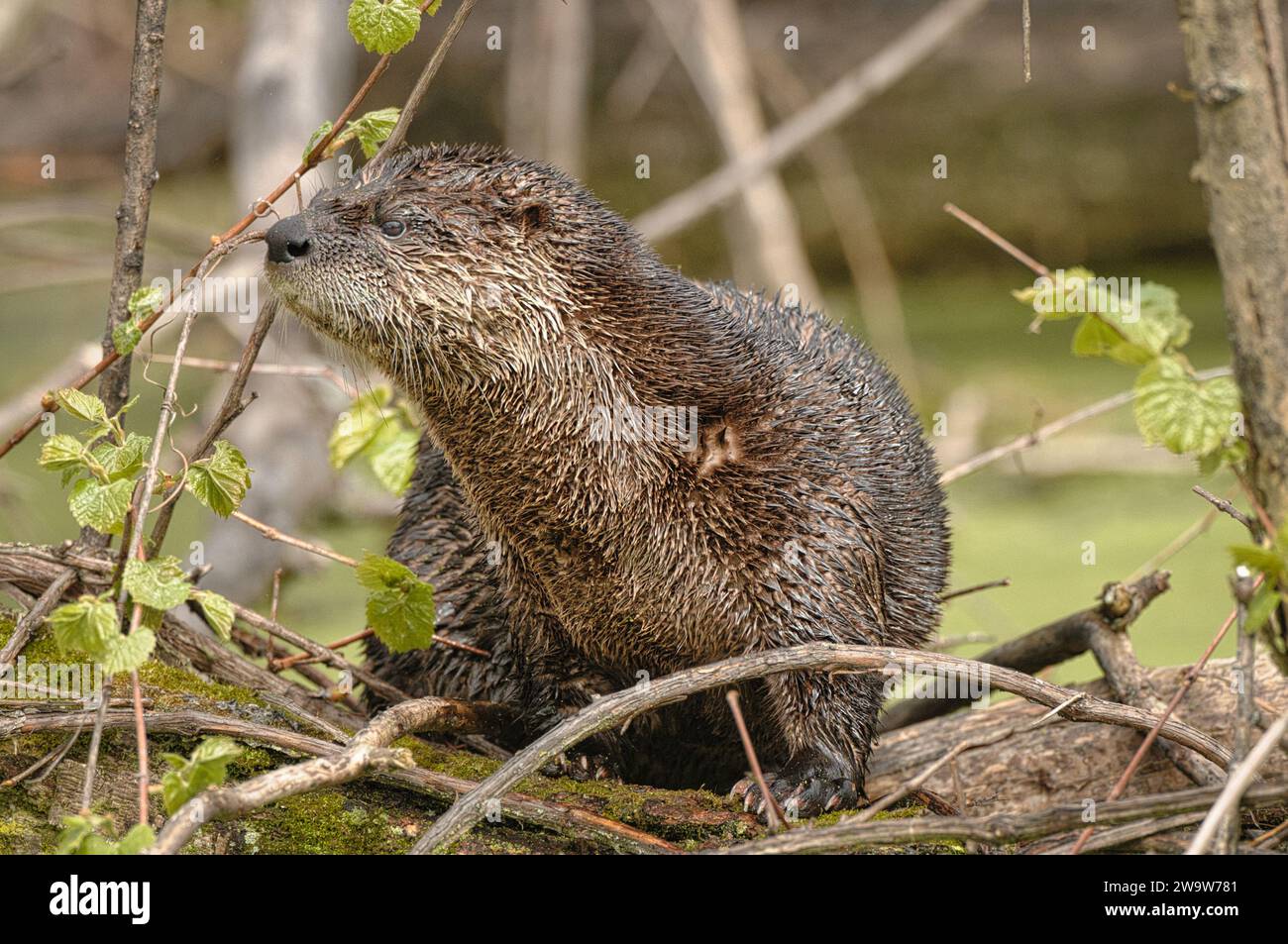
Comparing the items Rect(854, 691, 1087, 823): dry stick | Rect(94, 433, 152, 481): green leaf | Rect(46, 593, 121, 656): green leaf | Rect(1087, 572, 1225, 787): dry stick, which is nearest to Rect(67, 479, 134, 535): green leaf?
Rect(94, 433, 152, 481): green leaf

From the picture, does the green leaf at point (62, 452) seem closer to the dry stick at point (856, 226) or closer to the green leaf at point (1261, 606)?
the green leaf at point (1261, 606)

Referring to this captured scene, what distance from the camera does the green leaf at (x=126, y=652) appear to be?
7.80 ft

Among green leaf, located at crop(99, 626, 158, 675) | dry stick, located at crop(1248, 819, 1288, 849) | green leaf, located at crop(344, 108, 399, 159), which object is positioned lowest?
dry stick, located at crop(1248, 819, 1288, 849)

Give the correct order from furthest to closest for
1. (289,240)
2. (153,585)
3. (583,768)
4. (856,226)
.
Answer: (856,226) → (583,768) → (289,240) → (153,585)

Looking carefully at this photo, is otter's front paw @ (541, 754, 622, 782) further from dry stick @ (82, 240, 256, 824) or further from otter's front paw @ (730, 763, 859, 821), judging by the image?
dry stick @ (82, 240, 256, 824)

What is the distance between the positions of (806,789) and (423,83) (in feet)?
5.56

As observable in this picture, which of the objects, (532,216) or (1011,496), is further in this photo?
(1011,496)

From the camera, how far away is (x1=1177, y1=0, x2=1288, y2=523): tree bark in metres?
2.23

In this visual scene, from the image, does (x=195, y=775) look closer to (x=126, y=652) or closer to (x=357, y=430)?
(x=126, y=652)

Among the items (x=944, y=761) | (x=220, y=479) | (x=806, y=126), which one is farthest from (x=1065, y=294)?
(x=806, y=126)

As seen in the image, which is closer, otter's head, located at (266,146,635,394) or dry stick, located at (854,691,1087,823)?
dry stick, located at (854,691,1087,823)

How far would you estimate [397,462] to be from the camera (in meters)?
3.99
